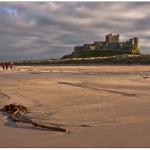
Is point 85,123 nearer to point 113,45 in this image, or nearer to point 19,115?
point 19,115

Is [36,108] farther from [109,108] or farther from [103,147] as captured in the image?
[103,147]

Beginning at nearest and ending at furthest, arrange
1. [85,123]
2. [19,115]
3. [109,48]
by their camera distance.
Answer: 1. [85,123]
2. [19,115]
3. [109,48]

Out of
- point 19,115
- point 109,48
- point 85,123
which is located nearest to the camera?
point 85,123

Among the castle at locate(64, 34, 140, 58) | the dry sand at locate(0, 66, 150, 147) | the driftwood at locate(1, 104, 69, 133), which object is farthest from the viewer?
the castle at locate(64, 34, 140, 58)

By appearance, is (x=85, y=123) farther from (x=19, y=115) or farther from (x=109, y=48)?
(x=109, y=48)

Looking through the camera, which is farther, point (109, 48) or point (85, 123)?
point (109, 48)

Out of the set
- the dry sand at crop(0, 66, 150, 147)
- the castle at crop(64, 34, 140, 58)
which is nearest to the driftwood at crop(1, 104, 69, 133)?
the dry sand at crop(0, 66, 150, 147)

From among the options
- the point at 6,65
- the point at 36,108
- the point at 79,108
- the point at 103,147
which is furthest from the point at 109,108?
the point at 6,65

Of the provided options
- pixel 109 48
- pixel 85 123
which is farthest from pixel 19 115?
pixel 109 48

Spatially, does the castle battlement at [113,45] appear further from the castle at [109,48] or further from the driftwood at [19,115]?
the driftwood at [19,115]

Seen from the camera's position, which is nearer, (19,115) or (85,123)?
(85,123)

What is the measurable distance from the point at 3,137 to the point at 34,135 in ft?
1.48

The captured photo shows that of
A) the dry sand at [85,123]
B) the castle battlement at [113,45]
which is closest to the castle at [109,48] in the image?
the castle battlement at [113,45]

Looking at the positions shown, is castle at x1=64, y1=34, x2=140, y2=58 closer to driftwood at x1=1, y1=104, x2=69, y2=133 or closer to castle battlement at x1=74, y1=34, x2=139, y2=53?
castle battlement at x1=74, y1=34, x2=139, y2=53
